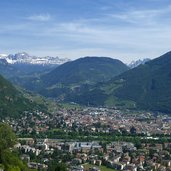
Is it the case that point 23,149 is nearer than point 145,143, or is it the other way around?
point 23,149

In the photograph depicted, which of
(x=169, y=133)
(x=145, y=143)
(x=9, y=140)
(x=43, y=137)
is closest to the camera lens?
(x=9, y=140)

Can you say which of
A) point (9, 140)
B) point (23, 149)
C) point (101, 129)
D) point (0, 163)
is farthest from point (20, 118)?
point (0, 163)

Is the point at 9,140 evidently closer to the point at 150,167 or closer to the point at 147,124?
the point at 150,167

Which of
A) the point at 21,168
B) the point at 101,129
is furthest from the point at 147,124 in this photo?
the point at 21,168

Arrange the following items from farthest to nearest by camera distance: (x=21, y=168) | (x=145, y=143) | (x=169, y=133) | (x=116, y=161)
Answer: (x=169, y=133) → (x=145, y=143) → (x=116, y=161) → (x=21, y=168)

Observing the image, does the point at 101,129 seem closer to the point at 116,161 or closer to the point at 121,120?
the point at 121,120

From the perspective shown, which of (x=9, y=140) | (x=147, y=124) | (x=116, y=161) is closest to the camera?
(x=9, y=140)

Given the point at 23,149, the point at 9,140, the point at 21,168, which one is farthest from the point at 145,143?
the point at 21,168

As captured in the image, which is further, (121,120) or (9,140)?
(121,120)

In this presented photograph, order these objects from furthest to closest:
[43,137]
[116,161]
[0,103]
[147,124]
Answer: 1. [0,103]
2. [147,124]
3. [43,137]
4. [116,161]
